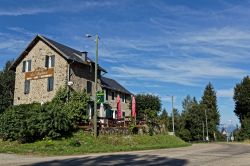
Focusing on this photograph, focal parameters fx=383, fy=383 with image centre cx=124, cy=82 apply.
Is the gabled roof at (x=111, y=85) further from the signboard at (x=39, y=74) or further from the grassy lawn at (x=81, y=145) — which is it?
the grassy lawn at (x=81, y=145)

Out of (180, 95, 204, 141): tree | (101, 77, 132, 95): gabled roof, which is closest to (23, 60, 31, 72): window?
(101, 77, 132, 95): gabled roof

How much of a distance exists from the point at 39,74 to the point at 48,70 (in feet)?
4.73

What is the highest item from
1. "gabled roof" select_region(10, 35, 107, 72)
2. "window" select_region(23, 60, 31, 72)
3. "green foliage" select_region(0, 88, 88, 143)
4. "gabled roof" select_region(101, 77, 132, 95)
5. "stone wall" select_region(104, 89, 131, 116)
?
"gabled roof" select_region(10, 35, 107, 72)

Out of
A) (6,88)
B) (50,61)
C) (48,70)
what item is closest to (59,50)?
(50,61)

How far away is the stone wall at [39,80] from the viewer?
4075cm

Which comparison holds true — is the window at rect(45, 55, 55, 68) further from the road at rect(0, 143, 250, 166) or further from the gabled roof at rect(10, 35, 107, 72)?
the road at rect(0, 143, 250, 166)

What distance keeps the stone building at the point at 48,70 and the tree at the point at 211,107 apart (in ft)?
157

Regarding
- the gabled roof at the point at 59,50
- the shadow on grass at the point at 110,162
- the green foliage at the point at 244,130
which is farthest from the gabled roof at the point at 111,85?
the green foliage at the point at 244,130

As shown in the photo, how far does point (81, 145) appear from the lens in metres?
28.2

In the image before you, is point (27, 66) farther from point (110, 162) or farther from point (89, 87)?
point (110, 162)

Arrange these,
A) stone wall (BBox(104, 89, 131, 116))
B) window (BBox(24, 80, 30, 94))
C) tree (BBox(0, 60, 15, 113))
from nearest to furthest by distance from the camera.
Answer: window (BBox(24, 80, 30, 94)) → stone wall (BBox(104, 89, 131, 116)) → tree (BBox(0, 60, 15, 113))

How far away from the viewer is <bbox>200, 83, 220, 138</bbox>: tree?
284 feet

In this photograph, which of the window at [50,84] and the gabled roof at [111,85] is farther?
the gabled roof at [111,85]

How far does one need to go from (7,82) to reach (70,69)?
102 feet
